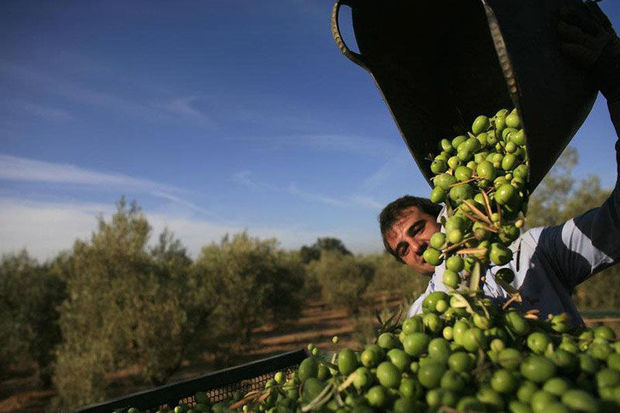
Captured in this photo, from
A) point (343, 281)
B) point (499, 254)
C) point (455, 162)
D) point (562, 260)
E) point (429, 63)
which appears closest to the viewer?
point (499, 254)

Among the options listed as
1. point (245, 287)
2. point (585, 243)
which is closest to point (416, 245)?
point (585, 243)

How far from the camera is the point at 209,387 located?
8.68 ft

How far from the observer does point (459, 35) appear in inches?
112

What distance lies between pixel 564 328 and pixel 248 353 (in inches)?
672

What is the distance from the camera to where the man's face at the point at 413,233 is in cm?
346

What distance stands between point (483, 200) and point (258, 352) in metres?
17.5

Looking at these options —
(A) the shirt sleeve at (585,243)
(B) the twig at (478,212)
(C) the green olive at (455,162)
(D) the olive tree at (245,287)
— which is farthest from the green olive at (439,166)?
(D) the olive tree at (245,287)

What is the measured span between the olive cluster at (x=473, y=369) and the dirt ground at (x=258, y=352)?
529 cm

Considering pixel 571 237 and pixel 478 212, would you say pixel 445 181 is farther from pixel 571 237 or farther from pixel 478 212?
pixel 571 237

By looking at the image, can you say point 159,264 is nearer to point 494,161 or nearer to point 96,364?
point 96,364

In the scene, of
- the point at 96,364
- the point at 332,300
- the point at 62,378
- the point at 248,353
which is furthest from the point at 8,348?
the point at 332,300

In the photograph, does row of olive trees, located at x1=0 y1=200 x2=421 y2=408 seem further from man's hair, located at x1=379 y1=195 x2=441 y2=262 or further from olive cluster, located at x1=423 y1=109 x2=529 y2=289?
olive cluster, located at x1=423 y1=109 x2=529 y2=289

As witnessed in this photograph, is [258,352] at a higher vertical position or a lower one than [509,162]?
lower

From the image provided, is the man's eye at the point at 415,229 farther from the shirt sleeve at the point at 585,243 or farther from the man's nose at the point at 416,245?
the shirt sleeve at the point at 585,243
